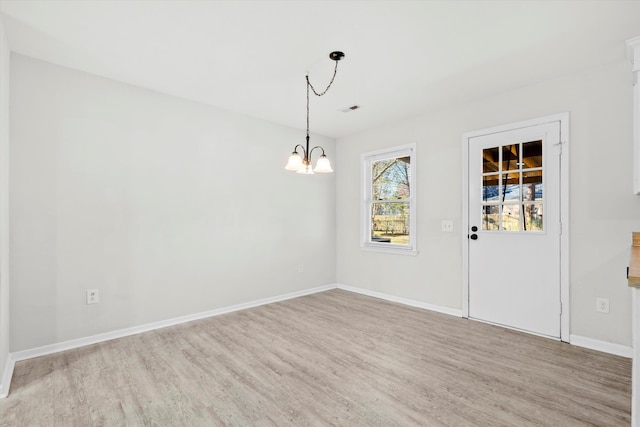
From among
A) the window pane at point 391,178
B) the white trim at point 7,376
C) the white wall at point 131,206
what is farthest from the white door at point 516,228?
the white trim at point 7,376

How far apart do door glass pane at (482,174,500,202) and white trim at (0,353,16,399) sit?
4522mm

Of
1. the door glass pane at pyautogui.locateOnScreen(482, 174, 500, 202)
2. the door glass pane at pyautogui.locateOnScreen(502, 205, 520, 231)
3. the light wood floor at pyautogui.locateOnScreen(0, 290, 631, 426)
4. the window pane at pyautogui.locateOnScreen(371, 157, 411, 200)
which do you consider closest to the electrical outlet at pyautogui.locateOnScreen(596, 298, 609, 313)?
the light wood floor at pyautogui.locateOnScreen(0, 290, 631, 426)

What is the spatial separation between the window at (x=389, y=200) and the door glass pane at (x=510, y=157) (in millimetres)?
1104

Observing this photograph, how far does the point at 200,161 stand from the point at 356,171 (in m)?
2.42

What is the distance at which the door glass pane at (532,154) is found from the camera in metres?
3.28

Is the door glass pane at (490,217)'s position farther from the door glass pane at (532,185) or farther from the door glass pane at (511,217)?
the door glass pane at (532,185)

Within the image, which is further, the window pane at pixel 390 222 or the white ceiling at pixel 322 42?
the window pane at pixel 390 222

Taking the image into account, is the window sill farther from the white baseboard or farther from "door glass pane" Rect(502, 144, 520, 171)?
"door glass pane" Rect(502, 144, 520, 171)

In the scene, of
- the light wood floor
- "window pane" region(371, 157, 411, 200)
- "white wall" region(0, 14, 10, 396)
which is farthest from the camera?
"window pane" region(371, 157, 411, 200)

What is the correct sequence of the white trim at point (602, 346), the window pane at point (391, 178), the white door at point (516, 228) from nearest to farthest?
the white trim at point (602, 346), the white door at point (516, 228), the window pane at point (391, 178)

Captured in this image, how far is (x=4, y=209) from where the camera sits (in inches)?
95.0

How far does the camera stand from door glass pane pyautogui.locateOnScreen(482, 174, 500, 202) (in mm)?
3576

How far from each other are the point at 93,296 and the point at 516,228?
4.35 metres

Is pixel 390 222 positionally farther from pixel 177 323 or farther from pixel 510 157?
pixel 177 323
